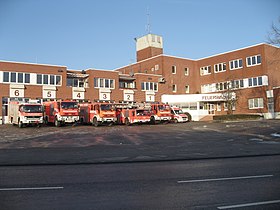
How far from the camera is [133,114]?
33844 millimetres

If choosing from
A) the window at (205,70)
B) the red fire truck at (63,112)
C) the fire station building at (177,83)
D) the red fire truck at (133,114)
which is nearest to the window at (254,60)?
the fire station building at (177,83)

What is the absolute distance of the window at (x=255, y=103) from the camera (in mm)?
46553

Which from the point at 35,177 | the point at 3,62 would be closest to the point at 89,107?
the point at 3,62

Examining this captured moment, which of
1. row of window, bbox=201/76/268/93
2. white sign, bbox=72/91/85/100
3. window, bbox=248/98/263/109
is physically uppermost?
row of window, bbox=201/76/268/93

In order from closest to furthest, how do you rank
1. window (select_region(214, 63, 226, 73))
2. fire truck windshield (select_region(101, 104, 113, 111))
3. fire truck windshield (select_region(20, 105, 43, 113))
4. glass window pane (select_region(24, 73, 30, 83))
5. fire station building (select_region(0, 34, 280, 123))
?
fire truck windshield (select_region(20, 105, 43, 113)) < fire truck windshield (select_region(101, 104, 113, 111)) < glass window pane (select_region(24, 73, 30, 83)) < fire station building (select_region(0, 34, 280, 123)) < window (select_region(214, 63, 226, 73))

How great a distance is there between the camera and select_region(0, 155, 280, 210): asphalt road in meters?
5.54

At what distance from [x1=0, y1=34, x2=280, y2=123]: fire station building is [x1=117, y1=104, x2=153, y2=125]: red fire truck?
1251 centimetres

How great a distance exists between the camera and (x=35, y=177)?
817 cm

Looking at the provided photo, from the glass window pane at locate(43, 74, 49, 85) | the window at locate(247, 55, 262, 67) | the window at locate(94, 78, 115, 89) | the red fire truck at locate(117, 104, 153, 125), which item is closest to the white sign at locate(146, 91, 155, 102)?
the window at locate(94, 78, 115, 89)

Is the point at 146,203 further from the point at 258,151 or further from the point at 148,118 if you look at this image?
Answer: the point at 148,118

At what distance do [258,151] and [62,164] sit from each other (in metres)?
8.85

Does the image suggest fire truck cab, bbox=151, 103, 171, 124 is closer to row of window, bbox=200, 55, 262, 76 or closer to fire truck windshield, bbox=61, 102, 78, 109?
fire truck windshield, bbox=61, 102, 78, 109

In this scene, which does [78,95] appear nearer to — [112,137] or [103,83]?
[103,83]

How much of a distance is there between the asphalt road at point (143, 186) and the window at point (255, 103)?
39139 mm
